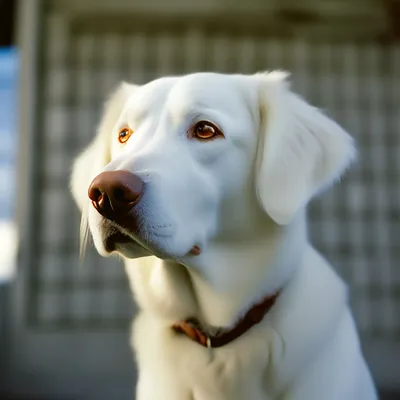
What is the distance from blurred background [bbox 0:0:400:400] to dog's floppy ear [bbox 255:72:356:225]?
125 cm

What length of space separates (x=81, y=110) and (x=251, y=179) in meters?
1.40

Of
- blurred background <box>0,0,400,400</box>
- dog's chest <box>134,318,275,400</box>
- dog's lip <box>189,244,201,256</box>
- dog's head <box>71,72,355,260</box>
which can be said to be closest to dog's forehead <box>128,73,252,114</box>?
dog's head <box>71,72,355,260</box>

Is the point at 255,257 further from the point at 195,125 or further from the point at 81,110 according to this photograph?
the point at 81,110

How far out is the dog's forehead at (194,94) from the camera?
A: 2.34 ft

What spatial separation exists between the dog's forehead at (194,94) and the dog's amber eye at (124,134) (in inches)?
1.2

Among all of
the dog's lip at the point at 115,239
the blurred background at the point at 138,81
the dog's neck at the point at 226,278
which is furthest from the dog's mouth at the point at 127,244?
the blurred background at the point at 138,81

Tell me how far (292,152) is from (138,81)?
1.36 meters

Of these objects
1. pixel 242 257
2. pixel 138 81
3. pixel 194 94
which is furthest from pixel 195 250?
pixel 138 81

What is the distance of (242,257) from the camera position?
75 cm

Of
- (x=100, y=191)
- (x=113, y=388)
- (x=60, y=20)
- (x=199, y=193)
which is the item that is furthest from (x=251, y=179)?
(x=60, y=20)

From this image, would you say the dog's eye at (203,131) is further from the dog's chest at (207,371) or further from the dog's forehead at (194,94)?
the dog's chest at (207,371)

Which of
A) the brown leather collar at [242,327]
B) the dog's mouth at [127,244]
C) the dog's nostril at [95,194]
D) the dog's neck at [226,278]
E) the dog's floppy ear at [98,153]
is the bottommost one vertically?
the brown leather collar at [242,327]

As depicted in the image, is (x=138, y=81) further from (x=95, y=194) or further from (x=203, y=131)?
(x=95, y=194)

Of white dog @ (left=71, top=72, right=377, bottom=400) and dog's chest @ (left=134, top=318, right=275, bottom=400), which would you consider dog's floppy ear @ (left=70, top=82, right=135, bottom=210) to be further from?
dog's chest @ (left=134, top=318, right=275, bottom=400)
